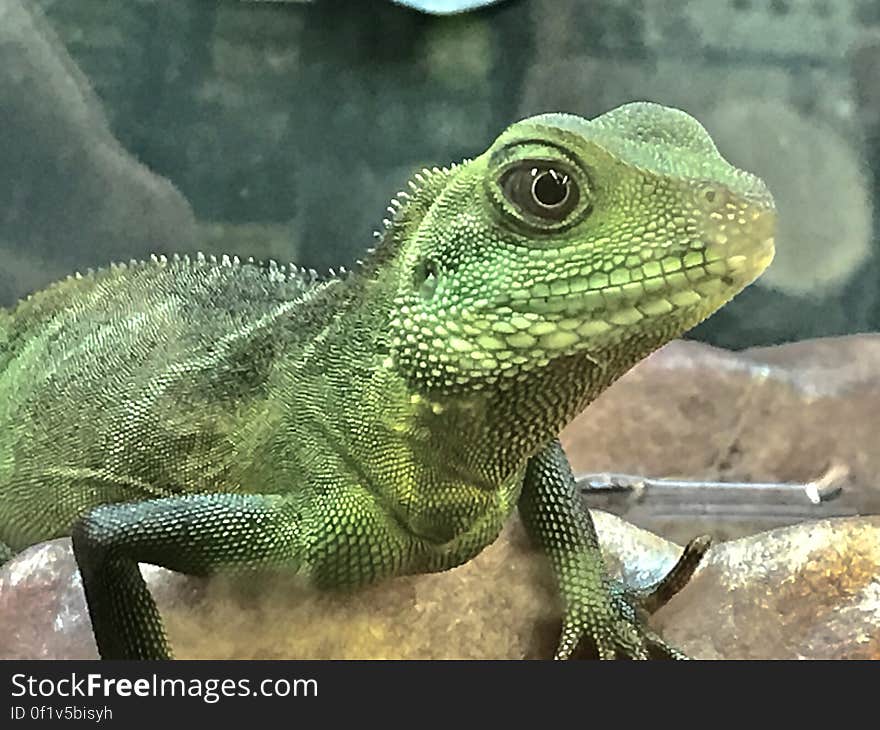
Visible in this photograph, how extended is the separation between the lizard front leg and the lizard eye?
0.72 m

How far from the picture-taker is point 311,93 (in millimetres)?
2029

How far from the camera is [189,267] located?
80.7 inches

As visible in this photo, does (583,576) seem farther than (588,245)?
Yes

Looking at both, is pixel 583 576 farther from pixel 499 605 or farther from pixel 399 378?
pixel 399 378

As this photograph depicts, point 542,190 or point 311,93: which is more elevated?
point 542,190

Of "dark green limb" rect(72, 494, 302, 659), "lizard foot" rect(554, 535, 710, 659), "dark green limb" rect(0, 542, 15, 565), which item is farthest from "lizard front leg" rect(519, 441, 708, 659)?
"dark green limb" rect(0, 542, 15, 565)

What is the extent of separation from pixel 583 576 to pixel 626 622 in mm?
106

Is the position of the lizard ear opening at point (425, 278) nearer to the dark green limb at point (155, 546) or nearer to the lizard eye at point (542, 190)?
the lizard eye at point (542, 190)

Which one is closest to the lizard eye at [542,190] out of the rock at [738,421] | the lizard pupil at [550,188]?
the lizard pupil at [550,188]

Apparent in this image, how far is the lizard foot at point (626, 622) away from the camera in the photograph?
1.75m

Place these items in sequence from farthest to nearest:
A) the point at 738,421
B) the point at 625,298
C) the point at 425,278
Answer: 1. the point at 738,421
2. the point at 425,278
3. the point at 625,298

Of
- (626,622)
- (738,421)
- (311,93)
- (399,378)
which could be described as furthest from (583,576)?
(738,421)

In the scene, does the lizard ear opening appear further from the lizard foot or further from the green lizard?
the lizard foot

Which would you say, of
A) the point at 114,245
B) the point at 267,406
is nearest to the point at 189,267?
the point at 114,245
